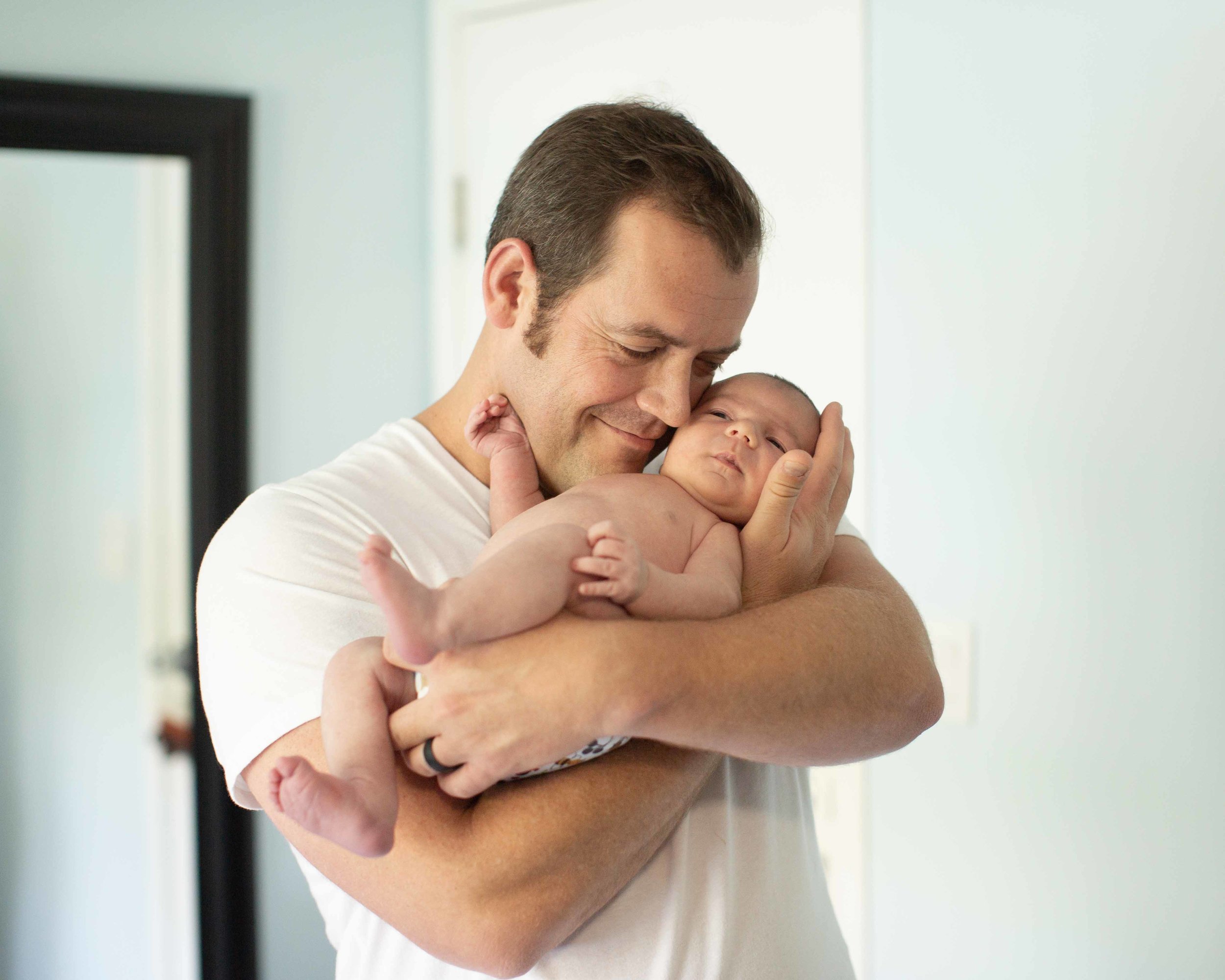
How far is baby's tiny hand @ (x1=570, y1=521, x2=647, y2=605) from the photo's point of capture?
84 cm

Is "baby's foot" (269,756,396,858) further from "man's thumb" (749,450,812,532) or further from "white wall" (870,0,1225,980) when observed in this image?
Answer: "white wall" (870,0,1225,980)

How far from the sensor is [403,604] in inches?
29.6

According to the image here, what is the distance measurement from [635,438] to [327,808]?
621 mm

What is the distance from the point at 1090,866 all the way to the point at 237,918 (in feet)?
5.77

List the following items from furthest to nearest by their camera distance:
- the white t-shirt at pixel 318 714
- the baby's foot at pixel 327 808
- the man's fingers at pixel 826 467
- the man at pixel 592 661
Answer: the man's fingers at pixel 826 467, the white t-shirt at pixel 318 714, the man at pixel 592 661, the baby's foot at pixel 327 808

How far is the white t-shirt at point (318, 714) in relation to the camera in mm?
942

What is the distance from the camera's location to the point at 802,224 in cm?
190

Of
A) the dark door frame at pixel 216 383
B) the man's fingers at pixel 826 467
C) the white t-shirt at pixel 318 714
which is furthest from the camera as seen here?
the dark door frame at pixel 216 383

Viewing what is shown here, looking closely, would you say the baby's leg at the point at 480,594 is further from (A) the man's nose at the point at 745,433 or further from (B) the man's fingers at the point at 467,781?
(A) the man's nose at the point at 745,433

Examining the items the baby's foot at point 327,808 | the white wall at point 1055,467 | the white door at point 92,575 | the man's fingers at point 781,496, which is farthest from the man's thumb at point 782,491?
the white door at point 92,575

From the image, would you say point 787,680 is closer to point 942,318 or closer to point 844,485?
point 844,485

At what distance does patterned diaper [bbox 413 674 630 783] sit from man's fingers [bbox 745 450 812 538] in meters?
0.28

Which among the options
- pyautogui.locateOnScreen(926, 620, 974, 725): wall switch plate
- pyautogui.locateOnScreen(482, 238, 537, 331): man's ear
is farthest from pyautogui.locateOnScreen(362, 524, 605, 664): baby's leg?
pyautogui.locateOnScreen(926, 620, 974, 725): wall switch plate

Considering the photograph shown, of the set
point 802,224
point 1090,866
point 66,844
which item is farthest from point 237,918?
point 802,224
